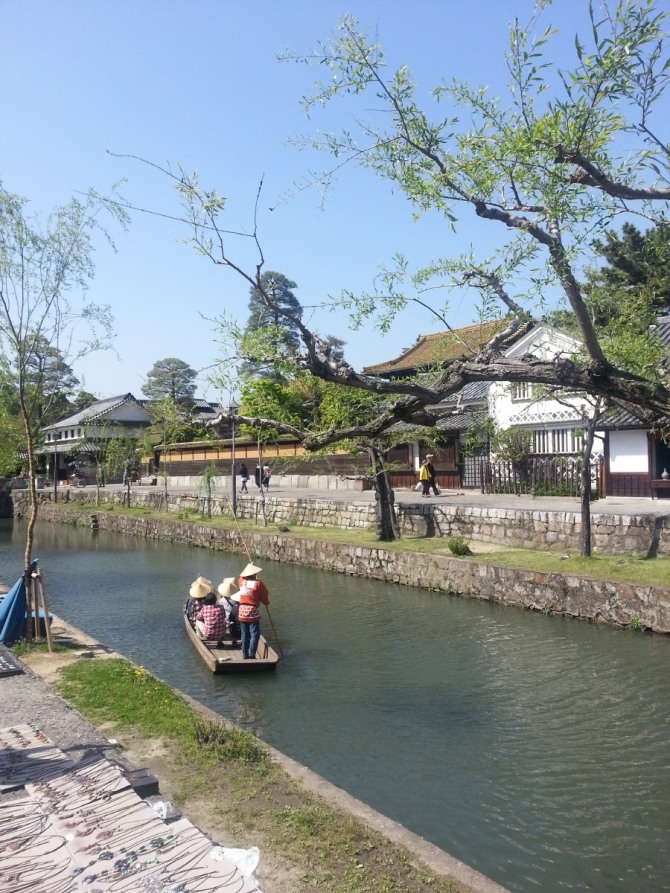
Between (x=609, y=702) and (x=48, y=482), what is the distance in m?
51.9

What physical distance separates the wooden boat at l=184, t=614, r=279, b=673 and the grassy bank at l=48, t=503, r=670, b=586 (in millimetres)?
6710

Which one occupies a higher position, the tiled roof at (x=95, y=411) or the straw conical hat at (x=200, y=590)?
the tiled roof at (x=95, y=411)

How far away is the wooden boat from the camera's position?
1261 centimetres

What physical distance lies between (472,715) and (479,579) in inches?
289

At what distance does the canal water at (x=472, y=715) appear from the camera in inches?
294

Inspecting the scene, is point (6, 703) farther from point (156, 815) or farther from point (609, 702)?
point (609, 702)

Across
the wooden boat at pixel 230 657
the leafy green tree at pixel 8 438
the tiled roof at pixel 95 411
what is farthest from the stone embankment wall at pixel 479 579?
the tiled roof at pixel 95 411

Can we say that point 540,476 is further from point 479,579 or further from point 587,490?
point 587,490

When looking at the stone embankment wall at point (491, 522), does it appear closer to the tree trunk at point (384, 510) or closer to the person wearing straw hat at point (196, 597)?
the tree trunk at point (384, 510)

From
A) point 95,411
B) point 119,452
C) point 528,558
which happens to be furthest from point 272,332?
point 95,411

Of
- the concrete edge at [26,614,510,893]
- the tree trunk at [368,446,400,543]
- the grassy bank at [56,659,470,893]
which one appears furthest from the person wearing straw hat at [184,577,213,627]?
the tree trunk at [368,446,400,543]

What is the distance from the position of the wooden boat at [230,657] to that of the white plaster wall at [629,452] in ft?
48.3

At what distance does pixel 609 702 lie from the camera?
1145cm

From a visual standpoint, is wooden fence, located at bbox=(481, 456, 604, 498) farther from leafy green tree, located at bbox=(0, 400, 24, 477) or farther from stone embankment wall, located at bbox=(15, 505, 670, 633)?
leafy green tree, located at bbox=(0, 400, 24, 477)
